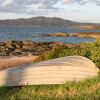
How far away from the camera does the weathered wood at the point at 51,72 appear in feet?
41.2

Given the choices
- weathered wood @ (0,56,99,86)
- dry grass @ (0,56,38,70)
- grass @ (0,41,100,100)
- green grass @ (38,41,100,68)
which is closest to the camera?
grass @ (0,41,100,100)

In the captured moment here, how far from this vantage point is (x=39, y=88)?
12.1 m

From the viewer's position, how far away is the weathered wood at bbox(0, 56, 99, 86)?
495 inches

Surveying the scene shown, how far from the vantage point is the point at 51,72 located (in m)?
13.1

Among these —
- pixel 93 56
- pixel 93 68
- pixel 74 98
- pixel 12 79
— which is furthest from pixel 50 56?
pixel 74 98

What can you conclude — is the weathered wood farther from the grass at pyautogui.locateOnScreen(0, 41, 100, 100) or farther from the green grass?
the green grass

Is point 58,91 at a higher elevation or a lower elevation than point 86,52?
lower

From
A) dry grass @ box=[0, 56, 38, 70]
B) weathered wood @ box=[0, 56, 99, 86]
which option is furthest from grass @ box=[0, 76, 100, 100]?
dry grass @ box=[0, 56, 38, 70]

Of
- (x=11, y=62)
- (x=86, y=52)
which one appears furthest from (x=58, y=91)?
(x=11, y=62)

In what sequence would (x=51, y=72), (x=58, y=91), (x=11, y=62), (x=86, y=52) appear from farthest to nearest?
1. (x=11, y=62)
2. (x=86, y=52)
3. (x=51, y=72)
4. (x=58, y=91)

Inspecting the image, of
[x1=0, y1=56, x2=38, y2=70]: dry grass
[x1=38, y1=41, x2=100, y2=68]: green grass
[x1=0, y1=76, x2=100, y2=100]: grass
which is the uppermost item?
[x1=38, y1=41, x2=100, y2=68]: green grass

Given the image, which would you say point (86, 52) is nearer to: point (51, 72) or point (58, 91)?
point (51, 72)

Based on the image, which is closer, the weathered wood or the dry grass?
the weathered wood

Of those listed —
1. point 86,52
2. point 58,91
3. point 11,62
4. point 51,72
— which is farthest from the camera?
point 11,62
